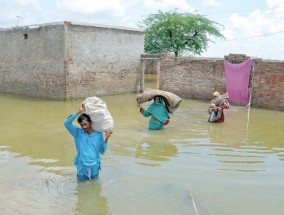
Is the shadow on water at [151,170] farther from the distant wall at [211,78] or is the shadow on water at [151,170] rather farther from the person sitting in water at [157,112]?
the distant wall at [211,78]

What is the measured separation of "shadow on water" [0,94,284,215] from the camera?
459 cm

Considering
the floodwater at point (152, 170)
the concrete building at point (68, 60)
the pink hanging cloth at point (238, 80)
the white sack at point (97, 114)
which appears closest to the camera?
the floodwater at point (152, 170)

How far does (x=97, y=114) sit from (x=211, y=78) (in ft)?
35.1

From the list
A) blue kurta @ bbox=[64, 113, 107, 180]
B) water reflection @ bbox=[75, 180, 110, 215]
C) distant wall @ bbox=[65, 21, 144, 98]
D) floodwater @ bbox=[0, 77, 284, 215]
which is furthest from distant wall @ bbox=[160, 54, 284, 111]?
blue kurta @ bbox=[64, 113, 107, 180]

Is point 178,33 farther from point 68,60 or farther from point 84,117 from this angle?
point 84,117

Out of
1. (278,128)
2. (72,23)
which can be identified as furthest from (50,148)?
(72,23)

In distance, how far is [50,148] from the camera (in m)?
7.21

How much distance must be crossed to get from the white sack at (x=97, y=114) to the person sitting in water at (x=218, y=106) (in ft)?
17.9

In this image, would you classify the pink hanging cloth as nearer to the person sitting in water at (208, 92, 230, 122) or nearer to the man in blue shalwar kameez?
the person sitting in water at (208, 92, 230, 122)

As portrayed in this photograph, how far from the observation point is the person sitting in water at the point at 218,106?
32.2 feet

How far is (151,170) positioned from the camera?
234 inches

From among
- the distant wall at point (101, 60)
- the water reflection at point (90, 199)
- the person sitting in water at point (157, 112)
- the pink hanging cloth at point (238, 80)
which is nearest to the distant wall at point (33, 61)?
the distant wall at point (101, 60)

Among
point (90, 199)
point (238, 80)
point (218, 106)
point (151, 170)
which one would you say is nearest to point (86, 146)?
point (90, 199)

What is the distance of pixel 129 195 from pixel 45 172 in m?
1.61
